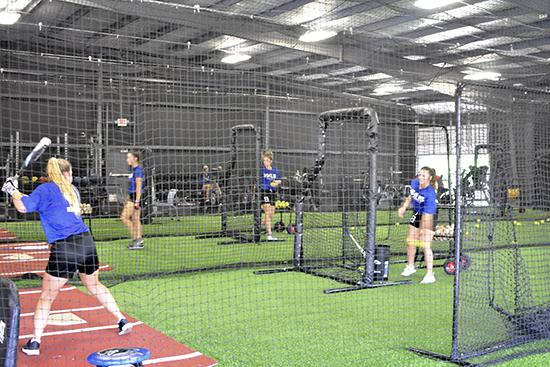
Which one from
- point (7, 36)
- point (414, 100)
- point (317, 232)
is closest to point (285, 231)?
point (317, 232)

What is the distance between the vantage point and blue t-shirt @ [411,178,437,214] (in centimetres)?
733

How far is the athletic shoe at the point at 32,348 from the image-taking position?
4441 millimetres

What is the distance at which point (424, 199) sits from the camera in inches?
289

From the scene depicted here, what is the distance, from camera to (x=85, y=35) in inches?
610

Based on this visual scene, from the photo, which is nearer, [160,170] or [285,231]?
[285,231]

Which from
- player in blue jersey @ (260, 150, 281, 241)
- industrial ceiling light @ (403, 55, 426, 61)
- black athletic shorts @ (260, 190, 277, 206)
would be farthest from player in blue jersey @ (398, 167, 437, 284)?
industrial ceiling light @ (403, 55, 426, 61)

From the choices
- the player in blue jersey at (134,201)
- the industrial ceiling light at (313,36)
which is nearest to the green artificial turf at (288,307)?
the player in blue jersey at (134,201)

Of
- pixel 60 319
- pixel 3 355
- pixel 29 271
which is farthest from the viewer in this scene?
pixel 29 271

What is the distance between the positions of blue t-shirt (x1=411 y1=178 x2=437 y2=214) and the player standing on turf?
415 cm

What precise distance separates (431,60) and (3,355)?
1729cm

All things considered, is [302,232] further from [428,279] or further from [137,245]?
[137,245]

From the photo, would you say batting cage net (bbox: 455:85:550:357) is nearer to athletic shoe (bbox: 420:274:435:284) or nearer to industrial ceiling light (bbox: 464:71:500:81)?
athletic shoe (bbox: 420:274:435:284)

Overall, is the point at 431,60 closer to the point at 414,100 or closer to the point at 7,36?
the point at 414,100

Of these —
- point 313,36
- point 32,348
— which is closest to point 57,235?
point 32,348
